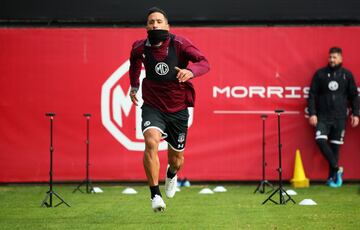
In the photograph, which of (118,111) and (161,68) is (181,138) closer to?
(161,68)

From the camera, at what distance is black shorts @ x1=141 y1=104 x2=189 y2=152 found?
10.3 metres

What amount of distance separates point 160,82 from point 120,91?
6609 mm

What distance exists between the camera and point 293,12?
16.8 metres

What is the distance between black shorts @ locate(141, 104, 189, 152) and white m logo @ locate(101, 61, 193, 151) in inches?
237

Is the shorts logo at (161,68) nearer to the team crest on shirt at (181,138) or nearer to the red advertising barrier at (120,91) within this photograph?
the team crest on shirt at (181,138)

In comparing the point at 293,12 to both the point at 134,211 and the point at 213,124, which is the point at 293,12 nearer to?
the point at 213,124

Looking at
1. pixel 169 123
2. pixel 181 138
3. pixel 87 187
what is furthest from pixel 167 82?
pixel 87 187

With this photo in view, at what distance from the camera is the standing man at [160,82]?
33.0 feet

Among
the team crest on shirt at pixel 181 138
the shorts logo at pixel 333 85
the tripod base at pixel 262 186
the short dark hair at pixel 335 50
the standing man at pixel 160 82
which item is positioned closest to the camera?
the standing man at pixel 160 82

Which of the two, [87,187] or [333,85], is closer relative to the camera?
[87,187]

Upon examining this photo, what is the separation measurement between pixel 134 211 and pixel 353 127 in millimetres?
6271

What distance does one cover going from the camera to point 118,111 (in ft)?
55.5

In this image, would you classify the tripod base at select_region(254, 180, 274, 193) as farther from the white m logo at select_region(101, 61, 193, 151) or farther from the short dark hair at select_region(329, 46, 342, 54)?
the short dark hair at select_region(329, 46, 342, 54)

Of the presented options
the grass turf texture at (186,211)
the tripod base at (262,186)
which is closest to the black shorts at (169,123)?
the grass turf texture at (186,211)
